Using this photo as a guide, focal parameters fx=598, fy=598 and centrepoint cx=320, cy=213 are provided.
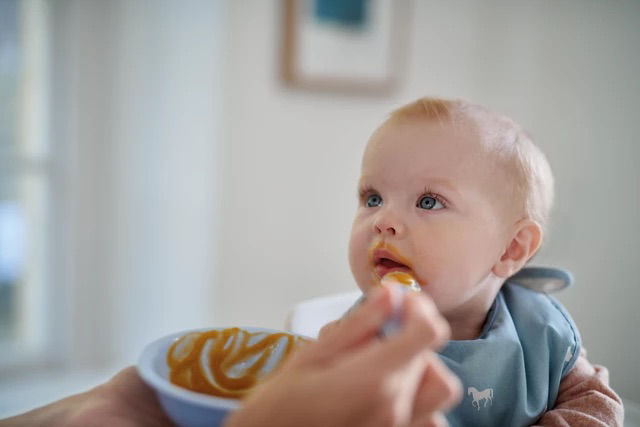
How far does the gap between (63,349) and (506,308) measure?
5.15 feet

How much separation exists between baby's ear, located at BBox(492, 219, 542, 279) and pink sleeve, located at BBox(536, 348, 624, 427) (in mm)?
174

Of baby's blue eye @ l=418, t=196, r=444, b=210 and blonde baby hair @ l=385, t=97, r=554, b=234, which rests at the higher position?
blonde baby hair @ l=385, t=97, r=554, b=234

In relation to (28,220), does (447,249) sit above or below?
above

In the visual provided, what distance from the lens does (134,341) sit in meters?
1.95

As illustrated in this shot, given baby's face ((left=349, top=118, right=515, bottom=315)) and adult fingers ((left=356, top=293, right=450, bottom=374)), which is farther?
baby's face ((left=349, top=118, right=515, bottom=315))

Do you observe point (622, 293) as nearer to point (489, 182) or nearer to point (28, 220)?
point (489, 182)

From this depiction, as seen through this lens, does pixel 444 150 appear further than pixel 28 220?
No

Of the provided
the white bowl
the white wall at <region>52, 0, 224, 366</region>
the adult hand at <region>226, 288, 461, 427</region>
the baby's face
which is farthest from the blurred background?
the adult hand at <region>226, 288, 461, 427</region>

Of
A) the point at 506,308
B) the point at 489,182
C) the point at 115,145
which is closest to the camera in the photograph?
the point at 489,182

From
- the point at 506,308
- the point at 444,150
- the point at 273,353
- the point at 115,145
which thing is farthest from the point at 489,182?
the point at 115,145

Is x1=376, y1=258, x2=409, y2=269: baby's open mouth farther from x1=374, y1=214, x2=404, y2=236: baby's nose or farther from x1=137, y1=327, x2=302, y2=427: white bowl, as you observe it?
x1=137, y1=327, x2=302, y2=427: white bowl

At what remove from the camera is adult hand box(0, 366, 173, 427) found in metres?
0.62

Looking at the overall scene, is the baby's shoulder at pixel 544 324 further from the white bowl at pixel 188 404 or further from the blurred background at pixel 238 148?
the blurred background at pixel 238 148

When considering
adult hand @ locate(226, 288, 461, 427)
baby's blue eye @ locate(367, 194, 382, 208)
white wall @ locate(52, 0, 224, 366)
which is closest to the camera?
adult hand @ locate(226, 288, 461, 427)
